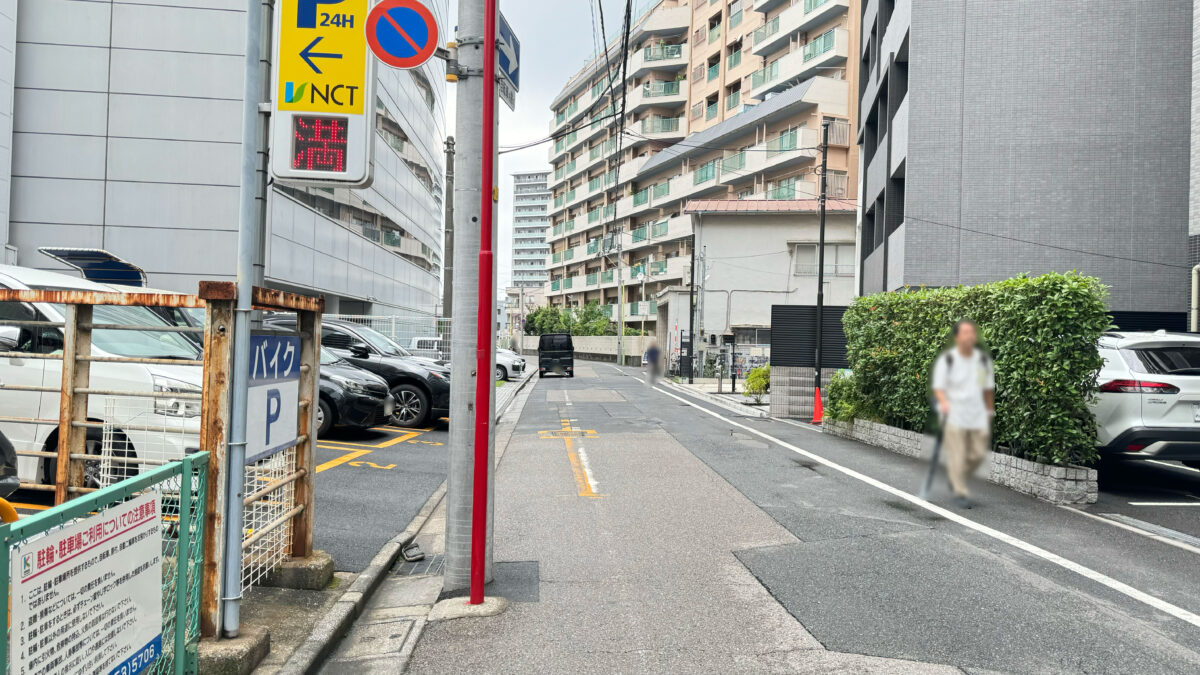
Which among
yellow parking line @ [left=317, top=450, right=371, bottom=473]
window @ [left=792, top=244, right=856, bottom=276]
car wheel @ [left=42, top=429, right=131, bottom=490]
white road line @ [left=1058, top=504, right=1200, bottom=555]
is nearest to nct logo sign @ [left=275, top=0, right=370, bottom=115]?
window @ [left=792, top=244, right=856, bottom=276]

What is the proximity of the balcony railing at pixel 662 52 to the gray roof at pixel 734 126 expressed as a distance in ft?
29.4

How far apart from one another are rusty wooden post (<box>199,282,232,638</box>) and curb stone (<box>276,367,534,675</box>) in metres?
0.52

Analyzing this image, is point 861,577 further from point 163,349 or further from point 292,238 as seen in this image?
point 292,238

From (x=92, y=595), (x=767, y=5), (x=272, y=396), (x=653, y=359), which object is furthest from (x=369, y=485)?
(x=767, y=5)

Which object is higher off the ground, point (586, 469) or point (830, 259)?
point (830, 259)

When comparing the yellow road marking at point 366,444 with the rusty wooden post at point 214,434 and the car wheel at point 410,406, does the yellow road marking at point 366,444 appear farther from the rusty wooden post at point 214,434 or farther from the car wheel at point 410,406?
the rusty wooden post at point 214,434

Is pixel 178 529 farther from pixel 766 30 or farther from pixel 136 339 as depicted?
pixel 766 30

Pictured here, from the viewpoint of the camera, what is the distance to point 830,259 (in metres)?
2.45

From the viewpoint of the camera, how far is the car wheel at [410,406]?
53.4 feet

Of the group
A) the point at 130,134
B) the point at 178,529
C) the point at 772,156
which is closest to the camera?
the point at 178,529

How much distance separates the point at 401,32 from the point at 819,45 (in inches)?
1734

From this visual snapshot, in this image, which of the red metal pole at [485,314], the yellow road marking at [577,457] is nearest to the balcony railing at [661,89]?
the yellow road marking at [577,457]

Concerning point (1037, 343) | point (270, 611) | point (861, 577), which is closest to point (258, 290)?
point (270, 611)

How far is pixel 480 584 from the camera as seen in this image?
613 centimetres
